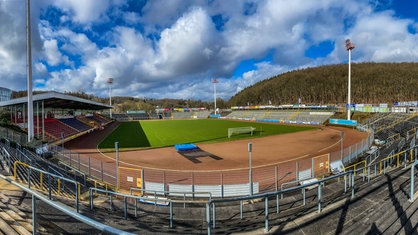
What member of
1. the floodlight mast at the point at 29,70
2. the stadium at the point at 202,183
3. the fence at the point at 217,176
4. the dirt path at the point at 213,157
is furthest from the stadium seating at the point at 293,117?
the floodlight mast at the point at 29,70

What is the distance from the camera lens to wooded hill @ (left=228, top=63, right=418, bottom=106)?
11912 cm

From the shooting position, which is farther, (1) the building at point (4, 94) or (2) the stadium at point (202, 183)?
(1) the building at point (4, 94)

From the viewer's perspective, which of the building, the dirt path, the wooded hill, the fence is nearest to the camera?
the fence

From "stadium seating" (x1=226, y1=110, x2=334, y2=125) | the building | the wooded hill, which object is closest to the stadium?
"stadium seating" (x1=226, y1=110, x2=334, y2=125)

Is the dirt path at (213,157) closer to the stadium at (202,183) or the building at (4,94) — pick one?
the stadium at (202,183)

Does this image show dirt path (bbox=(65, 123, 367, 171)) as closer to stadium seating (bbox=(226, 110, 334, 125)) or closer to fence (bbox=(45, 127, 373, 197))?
fence (bbox=(45, 127, 373, 197))

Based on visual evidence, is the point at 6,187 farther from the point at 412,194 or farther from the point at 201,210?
the point at 412,194

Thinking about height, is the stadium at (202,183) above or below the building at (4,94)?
below

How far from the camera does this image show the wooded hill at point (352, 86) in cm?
11912

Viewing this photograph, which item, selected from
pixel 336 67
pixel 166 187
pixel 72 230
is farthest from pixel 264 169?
pixel 336 67

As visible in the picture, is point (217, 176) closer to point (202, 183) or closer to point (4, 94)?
point (202, 183)

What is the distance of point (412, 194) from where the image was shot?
225 inches

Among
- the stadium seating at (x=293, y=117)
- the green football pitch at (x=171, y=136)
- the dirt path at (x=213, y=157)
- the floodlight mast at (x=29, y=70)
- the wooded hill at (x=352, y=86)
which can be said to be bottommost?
the dirt path at (x=213, y=157)

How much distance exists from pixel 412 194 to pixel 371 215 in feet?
4.67
